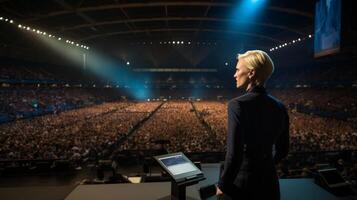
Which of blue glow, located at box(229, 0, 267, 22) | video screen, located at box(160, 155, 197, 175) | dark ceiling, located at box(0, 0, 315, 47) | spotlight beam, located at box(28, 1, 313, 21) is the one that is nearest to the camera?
video screen, located at box(160, 155, 197, 175)

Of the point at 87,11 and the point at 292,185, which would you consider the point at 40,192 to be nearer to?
the point at 292,185

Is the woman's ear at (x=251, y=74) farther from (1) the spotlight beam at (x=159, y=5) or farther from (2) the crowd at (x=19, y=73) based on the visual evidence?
(2) the crowd at (x=19, y=73)

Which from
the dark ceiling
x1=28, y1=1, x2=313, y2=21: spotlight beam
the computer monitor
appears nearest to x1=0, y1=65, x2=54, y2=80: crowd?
the dark ceiling

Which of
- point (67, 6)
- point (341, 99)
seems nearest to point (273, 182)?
point (67, 6)

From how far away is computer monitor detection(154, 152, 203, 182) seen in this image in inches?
158

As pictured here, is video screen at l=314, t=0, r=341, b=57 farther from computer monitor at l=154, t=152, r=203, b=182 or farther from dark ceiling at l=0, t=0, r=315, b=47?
dark ceiling at l=0, t=0, r=315, b=47

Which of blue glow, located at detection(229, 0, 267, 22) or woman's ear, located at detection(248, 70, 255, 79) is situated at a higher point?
blue glow, located at detection(229, 0, 267, 22)

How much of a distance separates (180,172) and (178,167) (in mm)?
97

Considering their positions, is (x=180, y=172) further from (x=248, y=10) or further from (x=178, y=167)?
(x=248, y=10)

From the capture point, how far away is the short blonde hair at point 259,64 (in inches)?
113

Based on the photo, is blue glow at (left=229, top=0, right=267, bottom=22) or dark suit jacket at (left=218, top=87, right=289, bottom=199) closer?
dark suit jacket at (left=218, top=87, right=289, bottom=199)

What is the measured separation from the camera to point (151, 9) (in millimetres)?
38062

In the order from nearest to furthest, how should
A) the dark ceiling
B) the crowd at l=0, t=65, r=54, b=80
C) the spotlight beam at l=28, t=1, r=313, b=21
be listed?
the dark ceiling < the spotlight beam at l=28, t=1, r=313, b=21 < the crowd at l=0, t=65, r=54, b=80

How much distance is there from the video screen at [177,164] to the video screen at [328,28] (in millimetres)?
9170
